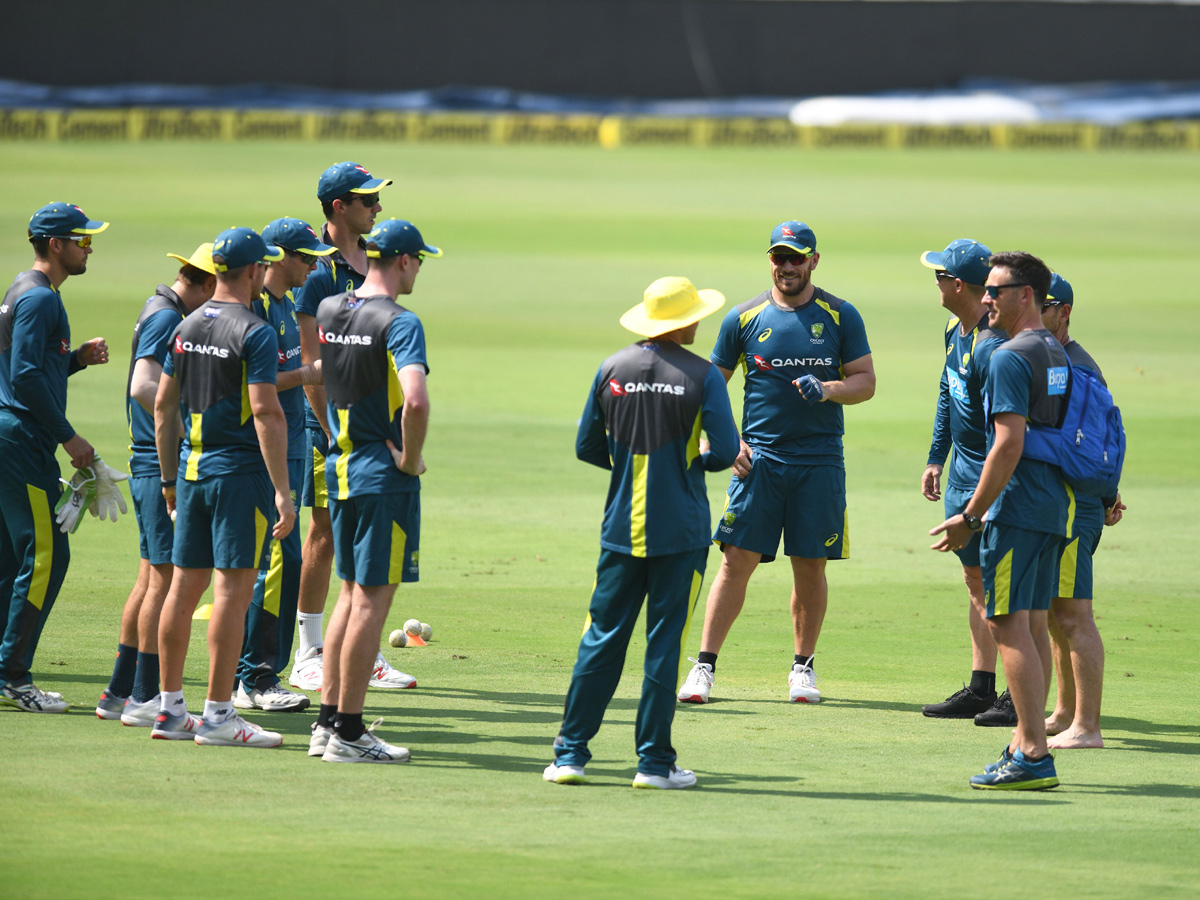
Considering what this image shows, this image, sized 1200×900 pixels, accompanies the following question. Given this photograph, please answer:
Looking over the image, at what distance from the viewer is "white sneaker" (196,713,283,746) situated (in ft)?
22.6

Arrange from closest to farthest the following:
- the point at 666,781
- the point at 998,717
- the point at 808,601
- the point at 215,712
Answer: the point at 666,781
the point at 215,712
the point at 998,717
the point at 808,601

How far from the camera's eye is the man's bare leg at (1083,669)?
288 inches

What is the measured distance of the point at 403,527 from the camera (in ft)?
22.2

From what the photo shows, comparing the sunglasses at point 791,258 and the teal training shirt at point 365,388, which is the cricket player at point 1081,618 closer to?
the sunglasses at point 791,258

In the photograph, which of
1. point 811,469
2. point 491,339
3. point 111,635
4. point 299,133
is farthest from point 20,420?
point 299,133

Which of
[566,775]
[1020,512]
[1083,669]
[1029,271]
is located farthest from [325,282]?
[1083,669]

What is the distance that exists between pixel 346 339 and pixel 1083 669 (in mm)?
3628

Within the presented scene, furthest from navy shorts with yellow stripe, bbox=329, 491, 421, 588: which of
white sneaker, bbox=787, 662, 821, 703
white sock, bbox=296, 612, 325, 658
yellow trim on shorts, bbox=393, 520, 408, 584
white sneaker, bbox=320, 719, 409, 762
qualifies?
white sneaker, bbox=787, 662, 821, 703

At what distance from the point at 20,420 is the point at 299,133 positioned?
39.0m

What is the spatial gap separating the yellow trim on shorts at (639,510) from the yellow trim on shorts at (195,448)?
1923 millimetres

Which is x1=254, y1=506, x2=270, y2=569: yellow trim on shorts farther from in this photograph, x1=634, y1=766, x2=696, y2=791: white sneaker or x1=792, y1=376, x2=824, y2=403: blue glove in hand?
x1=792, y1=376, x2=824, y2=403: blue glove in hand

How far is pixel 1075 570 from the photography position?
24.0 ft

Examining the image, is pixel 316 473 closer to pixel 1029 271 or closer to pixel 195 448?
pixel 195 448

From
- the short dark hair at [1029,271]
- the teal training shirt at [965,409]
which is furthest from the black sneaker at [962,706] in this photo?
the short dark hair at [1029,271]
